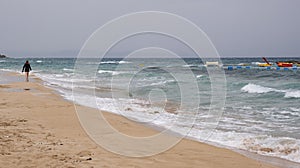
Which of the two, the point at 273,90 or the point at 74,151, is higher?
the point at 74,151

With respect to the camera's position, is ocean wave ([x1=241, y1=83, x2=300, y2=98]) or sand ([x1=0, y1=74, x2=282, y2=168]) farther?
ocean wave ([x1=241, y1=83, x2=300, y2=98])

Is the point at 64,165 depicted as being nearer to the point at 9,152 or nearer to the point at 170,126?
the point at 9,152

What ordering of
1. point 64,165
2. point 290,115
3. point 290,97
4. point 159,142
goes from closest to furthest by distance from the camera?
point 64,165 < point 159,142 < point 290,115 < point 290,97

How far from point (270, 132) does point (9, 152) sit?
6459 millimetres

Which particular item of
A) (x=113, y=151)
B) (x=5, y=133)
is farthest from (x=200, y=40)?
(x=5, y=133)

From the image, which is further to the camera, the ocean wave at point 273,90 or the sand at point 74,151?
the ocean wave at point 273,90

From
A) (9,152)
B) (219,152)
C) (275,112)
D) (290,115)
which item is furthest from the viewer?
(275,112)

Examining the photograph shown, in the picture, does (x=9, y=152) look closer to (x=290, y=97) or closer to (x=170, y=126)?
(x=170, y=126)

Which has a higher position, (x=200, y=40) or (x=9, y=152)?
(x=200, y=40)

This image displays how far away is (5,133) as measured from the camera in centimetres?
674

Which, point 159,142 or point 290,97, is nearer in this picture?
point 159,142

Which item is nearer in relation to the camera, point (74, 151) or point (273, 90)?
point (74, 151)

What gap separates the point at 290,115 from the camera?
1139cm

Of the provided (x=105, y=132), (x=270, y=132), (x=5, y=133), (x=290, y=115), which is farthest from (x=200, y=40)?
(x=290, y=115)
